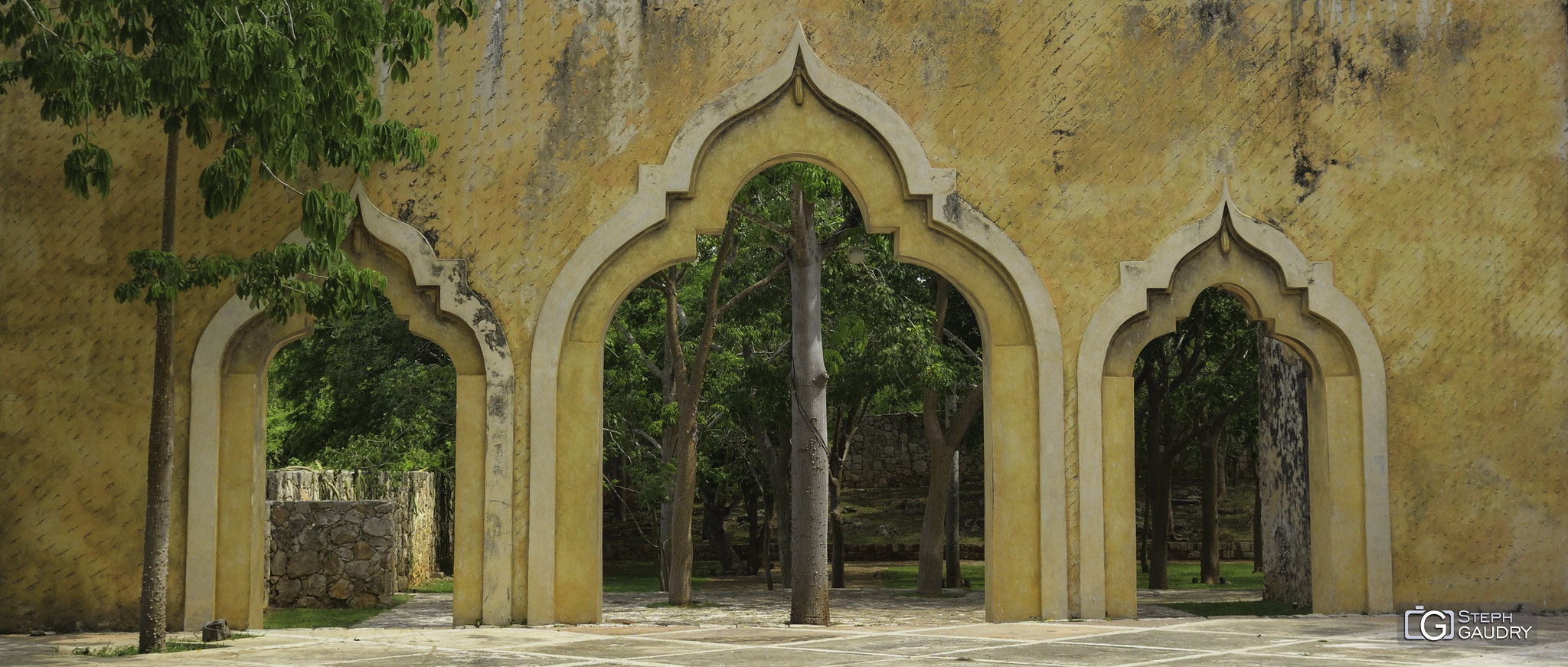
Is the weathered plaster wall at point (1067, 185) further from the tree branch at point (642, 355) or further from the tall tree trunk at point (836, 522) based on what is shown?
the tall tree trunk at point (836, 522)

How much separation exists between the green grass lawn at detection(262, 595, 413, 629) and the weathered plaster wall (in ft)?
8.85

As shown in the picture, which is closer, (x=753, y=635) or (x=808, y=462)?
(x=753, y=635)

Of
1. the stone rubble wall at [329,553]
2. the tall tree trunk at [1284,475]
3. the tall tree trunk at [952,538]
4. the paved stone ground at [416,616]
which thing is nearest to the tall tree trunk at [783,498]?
the tall tree trunk at [952,538]

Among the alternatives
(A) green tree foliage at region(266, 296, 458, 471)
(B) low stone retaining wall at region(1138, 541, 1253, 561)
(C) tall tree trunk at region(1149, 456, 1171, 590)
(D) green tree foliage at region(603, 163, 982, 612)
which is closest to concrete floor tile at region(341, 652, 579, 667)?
(D) green tree foliage at region(603, 163, 982, 612)

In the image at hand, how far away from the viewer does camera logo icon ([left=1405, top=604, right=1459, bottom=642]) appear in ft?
25.1

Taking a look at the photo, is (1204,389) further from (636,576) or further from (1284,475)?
(636,576)

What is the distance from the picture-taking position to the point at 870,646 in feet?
23.9

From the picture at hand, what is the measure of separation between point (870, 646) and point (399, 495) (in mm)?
10200

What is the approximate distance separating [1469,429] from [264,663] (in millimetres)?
7584

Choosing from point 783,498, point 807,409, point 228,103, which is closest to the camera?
point 228,103

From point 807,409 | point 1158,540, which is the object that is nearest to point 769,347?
point 1158,540

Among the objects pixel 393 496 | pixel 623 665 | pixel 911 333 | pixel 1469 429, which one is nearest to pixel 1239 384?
pixel 911 333

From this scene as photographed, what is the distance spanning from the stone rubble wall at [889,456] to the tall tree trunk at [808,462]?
18.6 metres

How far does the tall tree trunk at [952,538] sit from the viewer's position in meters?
18.8
